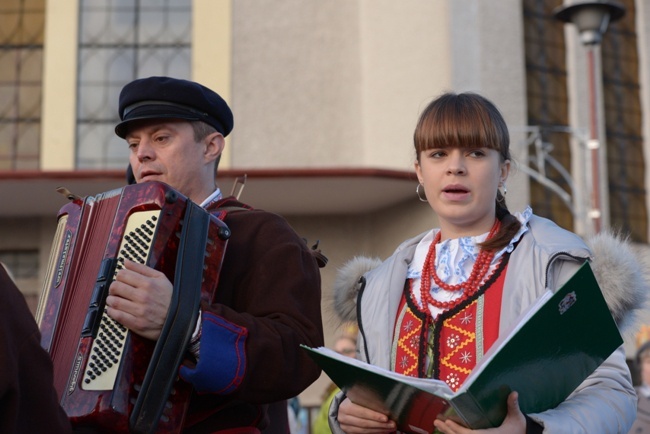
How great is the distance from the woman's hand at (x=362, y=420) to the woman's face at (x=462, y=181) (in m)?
0.65

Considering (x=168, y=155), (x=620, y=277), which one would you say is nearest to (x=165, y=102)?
(x=168, y=155)

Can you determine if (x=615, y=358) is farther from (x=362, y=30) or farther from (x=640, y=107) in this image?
(x=640, y=107)

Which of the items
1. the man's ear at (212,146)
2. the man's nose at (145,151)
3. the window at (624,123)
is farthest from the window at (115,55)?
the man's nose at (145,151)

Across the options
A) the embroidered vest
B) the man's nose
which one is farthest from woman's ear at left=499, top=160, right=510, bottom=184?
the man's nose

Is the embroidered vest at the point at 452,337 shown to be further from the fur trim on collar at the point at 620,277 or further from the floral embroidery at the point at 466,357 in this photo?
the fur trim on collar at the point at 620,277

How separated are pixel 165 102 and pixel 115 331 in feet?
3.07

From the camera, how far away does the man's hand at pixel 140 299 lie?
331 centimetres

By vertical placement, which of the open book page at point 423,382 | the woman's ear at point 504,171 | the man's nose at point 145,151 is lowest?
the open book page at point 423,382

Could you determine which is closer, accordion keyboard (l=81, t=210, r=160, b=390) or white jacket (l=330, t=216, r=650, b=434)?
white jacket (l=330, t=216, r=650, b=434)

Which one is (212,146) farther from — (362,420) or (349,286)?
(362,420)

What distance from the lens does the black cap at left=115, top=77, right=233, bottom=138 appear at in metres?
3.90

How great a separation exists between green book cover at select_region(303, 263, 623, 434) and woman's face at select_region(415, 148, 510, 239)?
2.05ft

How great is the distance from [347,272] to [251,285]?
38 centimetres

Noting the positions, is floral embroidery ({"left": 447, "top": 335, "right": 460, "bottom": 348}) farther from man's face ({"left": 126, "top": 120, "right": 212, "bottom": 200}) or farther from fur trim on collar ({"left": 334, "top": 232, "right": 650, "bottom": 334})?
man's face ({"left": 126, "top": 120, "right": 212, "bottom": 200})
